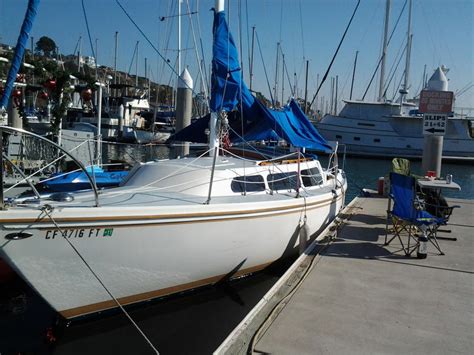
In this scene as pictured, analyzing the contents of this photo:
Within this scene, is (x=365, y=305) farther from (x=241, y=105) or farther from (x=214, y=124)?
(x=241, y=105)

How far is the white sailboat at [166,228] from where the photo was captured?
5.18 m

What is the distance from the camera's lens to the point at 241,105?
8953 mm

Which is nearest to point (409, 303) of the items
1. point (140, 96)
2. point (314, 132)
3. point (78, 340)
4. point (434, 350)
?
point (434, 350)

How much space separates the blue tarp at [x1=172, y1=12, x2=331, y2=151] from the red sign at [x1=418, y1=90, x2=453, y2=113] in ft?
14.5

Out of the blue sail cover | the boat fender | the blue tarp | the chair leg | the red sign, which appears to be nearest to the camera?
the blue sail cover

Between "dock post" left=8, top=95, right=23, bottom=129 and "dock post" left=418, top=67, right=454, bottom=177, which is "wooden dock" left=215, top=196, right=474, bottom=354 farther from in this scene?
"dock post" left=8, top=95, right=23, bottom=129

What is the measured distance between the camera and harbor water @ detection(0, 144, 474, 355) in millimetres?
5824

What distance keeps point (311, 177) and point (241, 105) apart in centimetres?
217

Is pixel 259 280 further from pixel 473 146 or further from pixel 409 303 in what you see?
pixel 473 146

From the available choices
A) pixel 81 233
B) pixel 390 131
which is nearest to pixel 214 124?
pixel 81 233

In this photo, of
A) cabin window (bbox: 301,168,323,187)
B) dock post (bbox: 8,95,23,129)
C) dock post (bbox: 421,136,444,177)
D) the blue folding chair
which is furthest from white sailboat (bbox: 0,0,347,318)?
dock post (bbox: 8,95,23,129)

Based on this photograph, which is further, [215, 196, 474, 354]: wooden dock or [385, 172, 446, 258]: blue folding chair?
[385, 172, 446, 258]: blue folding chair

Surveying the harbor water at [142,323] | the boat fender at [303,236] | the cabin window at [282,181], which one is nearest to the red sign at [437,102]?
the cabin window at [282,181]

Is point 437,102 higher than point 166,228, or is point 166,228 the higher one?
point 437,102
